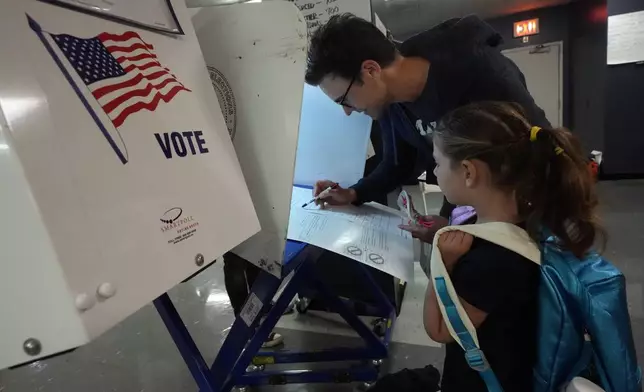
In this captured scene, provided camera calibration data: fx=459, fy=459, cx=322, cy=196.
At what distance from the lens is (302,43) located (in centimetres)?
87

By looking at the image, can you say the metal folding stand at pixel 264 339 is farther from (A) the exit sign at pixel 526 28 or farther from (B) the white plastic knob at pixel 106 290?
(A) the exit sign at pixel 526 28

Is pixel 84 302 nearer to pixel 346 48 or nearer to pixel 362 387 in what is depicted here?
pixel 346 48

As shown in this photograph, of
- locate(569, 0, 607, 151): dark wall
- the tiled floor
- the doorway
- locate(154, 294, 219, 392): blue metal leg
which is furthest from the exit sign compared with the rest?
locate(154, 294, 219, 392): blue metal leg

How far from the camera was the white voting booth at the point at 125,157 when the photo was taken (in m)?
0.45

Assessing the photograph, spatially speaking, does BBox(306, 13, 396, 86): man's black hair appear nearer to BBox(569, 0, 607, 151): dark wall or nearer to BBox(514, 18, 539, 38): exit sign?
BBox(569, 0, 607, 151): dark wall

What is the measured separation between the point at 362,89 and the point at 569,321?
27.6 inches

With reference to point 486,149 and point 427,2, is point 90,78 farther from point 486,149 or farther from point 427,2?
point 427,2

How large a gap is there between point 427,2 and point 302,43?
4565 millimetres

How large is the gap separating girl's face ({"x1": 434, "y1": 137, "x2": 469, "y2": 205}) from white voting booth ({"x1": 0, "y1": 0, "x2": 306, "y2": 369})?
0.96ft

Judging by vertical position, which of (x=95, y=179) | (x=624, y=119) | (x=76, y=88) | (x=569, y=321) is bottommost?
(x=624, y=119)

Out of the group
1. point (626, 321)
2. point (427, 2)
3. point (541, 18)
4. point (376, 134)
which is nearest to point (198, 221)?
point (626, 321)

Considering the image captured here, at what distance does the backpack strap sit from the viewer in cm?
77

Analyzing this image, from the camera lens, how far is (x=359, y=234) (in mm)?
1093

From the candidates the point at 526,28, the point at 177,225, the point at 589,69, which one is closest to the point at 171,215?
the point at 177,225
